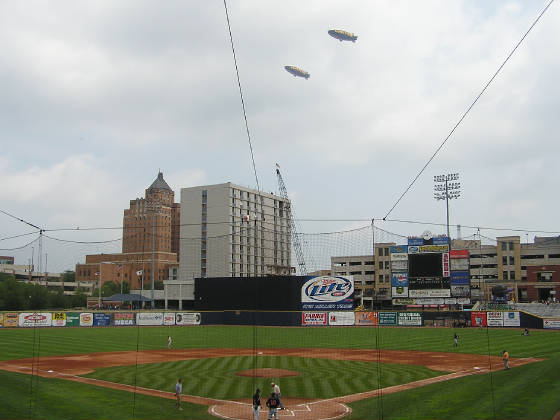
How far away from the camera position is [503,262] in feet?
329

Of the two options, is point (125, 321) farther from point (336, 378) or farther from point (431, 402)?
point (431, 402)

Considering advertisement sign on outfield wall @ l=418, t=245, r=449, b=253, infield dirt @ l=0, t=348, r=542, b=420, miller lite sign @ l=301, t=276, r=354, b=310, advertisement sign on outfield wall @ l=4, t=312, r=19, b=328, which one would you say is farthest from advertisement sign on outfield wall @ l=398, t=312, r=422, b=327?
advertisement sign on outfield wall @ l=4, t=312, r=19, b=328

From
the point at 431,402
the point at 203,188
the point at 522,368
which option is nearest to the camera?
the point at 431,402

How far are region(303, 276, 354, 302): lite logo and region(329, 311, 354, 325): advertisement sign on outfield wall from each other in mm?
2101

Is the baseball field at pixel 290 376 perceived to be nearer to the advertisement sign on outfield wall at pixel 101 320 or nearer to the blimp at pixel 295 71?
the advertisement sign on outfield wall at pixel 101 320

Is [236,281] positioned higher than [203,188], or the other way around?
[203,188]

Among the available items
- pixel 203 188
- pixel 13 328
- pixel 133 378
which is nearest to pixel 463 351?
pixel 133 378

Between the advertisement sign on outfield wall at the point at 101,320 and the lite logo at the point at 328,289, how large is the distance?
2591 centimetres

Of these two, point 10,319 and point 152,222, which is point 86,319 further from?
point 152,222

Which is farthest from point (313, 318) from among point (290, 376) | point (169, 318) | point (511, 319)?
point (290, 376)

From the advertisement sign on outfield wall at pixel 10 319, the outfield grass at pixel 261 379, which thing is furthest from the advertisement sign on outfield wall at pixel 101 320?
the outfield grass at pixel 261 379

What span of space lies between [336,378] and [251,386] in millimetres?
5090

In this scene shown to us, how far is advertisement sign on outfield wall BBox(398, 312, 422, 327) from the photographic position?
62656 mm

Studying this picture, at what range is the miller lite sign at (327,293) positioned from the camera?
66812mm
